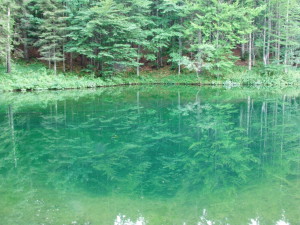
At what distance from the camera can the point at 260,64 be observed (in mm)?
30219

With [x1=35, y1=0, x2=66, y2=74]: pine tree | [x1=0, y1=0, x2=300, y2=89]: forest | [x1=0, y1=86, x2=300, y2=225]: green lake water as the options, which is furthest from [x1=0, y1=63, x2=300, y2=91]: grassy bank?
[x1=0, y1=86, x2=300, y2=225]: green lake water

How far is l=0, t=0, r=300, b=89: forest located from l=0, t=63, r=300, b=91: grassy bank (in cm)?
52

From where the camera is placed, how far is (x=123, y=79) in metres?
28.1

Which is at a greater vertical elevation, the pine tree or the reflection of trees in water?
the pine tree

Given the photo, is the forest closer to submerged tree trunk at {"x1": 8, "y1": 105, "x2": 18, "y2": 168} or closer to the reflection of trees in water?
submerged tree trunk at {"x1": 8, "y1": 105, "x2": 18, "y2": 168}

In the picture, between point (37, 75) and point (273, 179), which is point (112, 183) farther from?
point (37, 75)

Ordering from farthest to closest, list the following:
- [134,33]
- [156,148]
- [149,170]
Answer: [134,33] → [156,148] → [149,170]

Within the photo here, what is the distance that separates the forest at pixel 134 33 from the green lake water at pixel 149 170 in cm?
1568

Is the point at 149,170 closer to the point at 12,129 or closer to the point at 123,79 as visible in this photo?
the point at 12,129

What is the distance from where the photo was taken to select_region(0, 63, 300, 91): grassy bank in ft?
73.1

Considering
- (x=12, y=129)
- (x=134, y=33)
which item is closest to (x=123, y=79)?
(x=134, y=33)

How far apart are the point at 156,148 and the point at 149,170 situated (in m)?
1.64

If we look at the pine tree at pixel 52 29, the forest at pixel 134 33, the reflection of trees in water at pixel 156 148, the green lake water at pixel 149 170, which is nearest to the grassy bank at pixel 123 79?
the forest at pixel 134 33

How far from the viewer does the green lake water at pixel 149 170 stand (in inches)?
164
